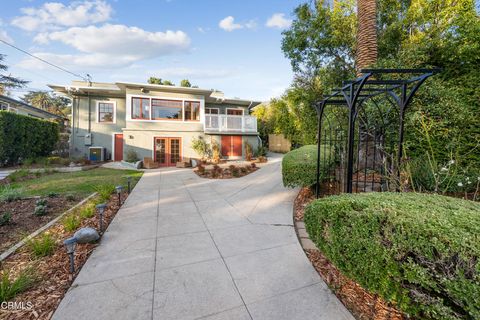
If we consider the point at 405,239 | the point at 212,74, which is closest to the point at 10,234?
the point at 405,239

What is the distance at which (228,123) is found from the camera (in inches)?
563

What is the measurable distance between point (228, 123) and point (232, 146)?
1660 mm

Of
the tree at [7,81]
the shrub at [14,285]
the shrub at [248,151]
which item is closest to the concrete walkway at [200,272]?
the shrub at [14,285]

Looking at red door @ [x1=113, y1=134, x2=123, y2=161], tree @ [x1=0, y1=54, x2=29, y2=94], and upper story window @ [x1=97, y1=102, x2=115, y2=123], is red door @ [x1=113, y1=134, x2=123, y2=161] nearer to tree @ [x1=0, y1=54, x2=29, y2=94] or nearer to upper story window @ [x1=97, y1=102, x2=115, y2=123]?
upper story window @ [x1=97, y1=102, x2=115, y2=123]

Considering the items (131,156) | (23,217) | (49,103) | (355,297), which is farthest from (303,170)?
(49,103)

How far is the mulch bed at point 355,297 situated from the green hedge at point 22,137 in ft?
46.6

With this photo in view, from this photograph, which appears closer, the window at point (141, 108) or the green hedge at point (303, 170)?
the green hedge at point (303, 170)

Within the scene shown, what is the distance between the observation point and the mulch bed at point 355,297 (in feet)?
6.11

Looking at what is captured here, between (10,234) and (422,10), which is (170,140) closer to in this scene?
(10,234)

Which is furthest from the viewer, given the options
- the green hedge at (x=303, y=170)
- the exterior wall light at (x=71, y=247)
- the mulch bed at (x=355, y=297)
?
the green hedge at (x=303, y=170)

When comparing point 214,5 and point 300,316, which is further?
point 214,5

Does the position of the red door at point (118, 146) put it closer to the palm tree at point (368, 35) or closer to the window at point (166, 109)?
the window at point (166, 109)

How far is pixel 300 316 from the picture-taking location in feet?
6.05

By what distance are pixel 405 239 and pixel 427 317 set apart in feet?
2.09
